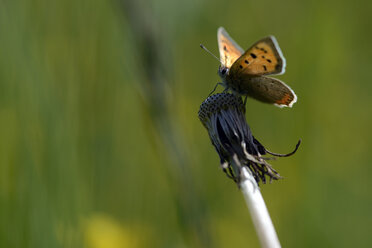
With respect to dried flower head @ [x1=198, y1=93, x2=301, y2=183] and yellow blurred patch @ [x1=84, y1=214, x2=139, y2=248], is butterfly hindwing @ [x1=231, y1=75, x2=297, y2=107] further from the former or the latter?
yellow blurred patch @ [x1=84, y1=214, x2=139, y2=248]

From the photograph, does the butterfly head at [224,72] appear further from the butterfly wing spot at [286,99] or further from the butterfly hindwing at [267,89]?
the butterfly wing spot at [286,99]

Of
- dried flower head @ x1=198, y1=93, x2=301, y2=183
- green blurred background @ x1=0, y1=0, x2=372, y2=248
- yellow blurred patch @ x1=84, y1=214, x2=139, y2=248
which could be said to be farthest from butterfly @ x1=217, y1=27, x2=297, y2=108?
yellow blurred patch @ x1=84, y1=214, x2=139, y2=248

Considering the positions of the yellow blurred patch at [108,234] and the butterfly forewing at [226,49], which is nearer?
the butterfly forewing at [226,49]

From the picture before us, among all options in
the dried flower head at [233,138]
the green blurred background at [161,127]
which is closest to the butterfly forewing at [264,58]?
the dried flower head at [233,138]

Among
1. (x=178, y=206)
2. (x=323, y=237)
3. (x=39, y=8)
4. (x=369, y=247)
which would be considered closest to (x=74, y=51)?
(x=39, y=8)

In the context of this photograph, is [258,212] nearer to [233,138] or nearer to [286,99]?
[233,138]

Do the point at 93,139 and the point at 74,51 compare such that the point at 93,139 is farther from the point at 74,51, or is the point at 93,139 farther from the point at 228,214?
the point at 228,214

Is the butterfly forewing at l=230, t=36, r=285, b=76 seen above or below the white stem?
above
